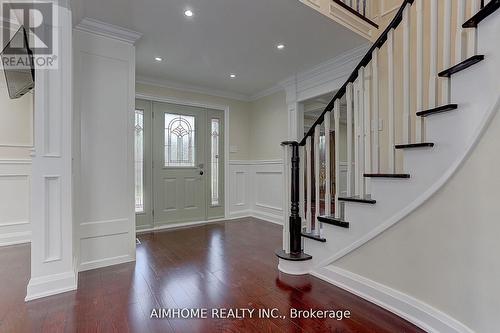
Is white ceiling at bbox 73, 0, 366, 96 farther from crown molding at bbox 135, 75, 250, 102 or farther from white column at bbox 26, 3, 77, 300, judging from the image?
white column at bbox 26, 3, 77, 300

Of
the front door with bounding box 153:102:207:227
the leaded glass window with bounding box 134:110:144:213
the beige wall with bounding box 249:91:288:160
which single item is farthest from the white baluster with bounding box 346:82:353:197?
the leaded glass window with bounding box 134:110:144:213

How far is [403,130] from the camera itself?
176 centimetres

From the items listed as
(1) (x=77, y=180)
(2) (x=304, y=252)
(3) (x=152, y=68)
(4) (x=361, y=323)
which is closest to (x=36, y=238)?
(1) (x=77, y=180)

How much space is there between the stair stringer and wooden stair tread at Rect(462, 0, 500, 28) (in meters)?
0.03

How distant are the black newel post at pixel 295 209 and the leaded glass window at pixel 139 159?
265cm

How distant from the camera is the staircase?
4.24ft

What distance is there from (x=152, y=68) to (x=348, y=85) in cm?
287

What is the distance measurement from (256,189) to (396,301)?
3.51 m

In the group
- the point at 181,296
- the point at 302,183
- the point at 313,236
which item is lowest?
the point at 181,296

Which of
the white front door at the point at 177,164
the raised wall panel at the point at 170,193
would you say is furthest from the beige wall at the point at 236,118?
the raised wall panel at the point at 170,193

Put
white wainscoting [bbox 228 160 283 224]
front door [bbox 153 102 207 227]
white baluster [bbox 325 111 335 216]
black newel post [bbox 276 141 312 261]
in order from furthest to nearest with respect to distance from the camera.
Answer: white wainscoting [bbox 228 160 283 224], front door [bbox 153 102 207 227], black newel post [bbox 276 141 312 261], white baluster [bbox 325 111 335 216]

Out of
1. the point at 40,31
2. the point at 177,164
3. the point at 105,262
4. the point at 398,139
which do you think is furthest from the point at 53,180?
the point at 398,139

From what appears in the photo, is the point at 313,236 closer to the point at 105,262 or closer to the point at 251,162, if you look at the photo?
the point at 105,262

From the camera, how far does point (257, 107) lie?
507 centimetres
